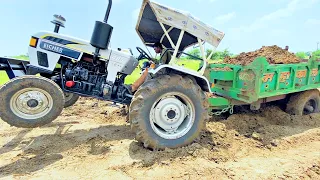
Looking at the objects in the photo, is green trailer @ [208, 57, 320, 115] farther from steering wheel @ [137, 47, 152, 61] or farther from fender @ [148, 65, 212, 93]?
steering wheel @ [137, 47, 152, 61]

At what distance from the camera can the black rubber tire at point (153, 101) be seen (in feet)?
11.4

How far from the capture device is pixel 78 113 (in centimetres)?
580

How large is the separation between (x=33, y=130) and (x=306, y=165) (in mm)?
4182

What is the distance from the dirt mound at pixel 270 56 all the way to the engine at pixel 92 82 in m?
2.44

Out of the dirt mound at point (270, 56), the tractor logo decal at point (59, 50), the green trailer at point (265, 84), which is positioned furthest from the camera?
the dirt mound at point (270, 56)

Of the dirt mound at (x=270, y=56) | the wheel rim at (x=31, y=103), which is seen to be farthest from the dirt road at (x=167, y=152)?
the dirt mound at (x=270, y=56)

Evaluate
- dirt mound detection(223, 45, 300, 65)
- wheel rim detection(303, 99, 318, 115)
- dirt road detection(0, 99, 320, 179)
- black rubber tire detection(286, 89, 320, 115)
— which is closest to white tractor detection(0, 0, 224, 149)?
dirt road detection(0, 99, 320, 179)

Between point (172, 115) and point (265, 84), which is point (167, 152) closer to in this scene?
point (172, 115)

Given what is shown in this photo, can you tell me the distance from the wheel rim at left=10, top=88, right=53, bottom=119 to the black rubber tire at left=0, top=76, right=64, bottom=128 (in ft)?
0.15

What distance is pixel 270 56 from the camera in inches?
211

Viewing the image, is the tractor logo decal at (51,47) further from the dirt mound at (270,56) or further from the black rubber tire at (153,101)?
the dirt mound at (270,56)

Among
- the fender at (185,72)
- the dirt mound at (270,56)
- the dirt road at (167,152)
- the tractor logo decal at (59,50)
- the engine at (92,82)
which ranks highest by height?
the dirt mound at (270,56)

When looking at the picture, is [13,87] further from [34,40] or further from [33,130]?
[33,130]

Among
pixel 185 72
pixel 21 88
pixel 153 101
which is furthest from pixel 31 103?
pixel 185 72
